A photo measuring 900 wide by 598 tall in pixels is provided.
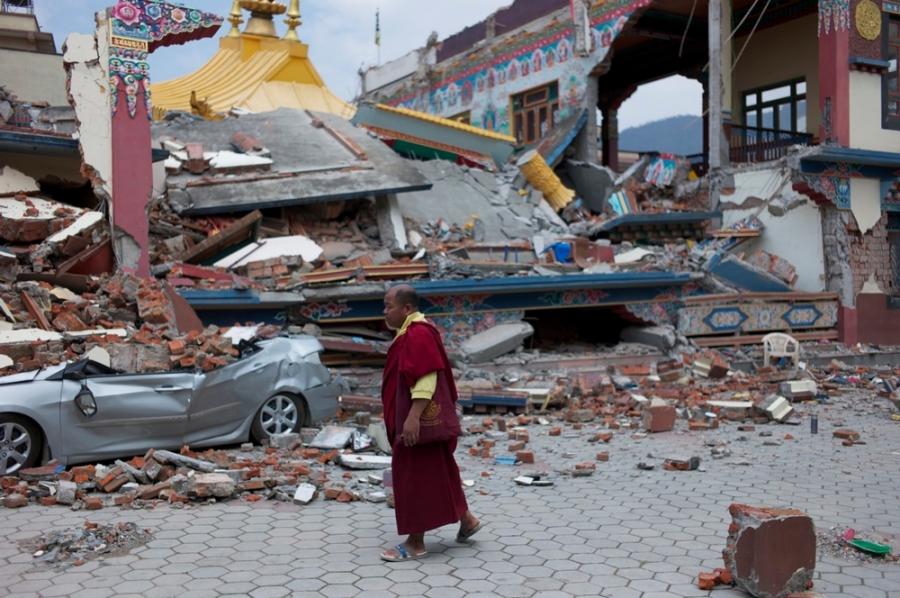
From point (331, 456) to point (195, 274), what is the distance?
5.20m

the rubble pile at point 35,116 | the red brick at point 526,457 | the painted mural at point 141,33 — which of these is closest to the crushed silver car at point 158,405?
the red brick at point 526,457

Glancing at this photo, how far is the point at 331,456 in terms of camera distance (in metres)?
7.84

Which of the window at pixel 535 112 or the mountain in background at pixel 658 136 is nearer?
the window at pixel 535 112

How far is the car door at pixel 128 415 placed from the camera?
7.20 meters

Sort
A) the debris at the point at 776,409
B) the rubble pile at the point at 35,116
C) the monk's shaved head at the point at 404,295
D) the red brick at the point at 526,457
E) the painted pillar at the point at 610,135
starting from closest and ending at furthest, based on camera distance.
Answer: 1. the monk's shaved head at the point at 404,295
2. the red brick at the point at 526,457
3. the debris at the point at 776,409
4. the rubble pile at the point at 35,116
5. the painted pillar at the point at 610,135

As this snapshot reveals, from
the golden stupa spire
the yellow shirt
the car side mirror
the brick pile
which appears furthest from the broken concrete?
the golden stupa spire

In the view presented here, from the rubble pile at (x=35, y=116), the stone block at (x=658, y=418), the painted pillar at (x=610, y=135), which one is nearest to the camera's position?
the stone block at (x=658, y=418)

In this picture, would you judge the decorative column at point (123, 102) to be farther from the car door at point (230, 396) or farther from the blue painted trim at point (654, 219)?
the blue painted trim at point (654, 219)

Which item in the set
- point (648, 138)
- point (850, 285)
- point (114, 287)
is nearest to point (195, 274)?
point (114, 287)

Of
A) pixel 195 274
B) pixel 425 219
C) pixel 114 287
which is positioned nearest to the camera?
pixel 114 287

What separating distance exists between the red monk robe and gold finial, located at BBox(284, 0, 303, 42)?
21.8 metres

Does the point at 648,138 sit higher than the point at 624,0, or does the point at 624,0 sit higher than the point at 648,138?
the point at 648,138

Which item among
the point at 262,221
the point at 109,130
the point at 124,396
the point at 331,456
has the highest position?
the point at 109,130

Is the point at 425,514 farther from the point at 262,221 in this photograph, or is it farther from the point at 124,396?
the point at 262,221
